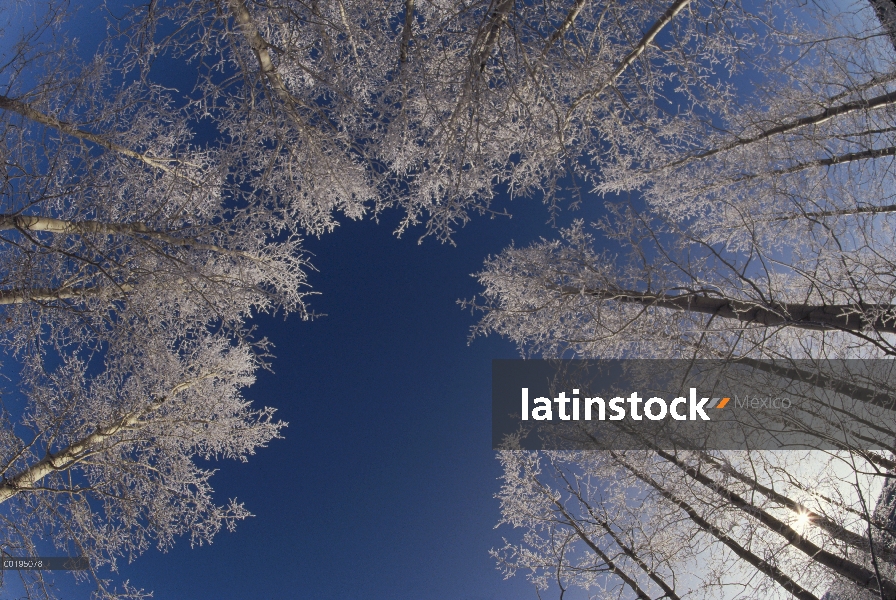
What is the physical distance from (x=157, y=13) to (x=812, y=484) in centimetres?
676

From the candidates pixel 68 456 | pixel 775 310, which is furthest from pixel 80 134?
pixel 775 310

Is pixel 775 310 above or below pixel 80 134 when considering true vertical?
below

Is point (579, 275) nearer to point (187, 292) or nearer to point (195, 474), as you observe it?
point (187, 292)

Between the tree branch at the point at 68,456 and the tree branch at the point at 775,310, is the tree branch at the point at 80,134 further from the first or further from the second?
the tree branch at the point at 775,310

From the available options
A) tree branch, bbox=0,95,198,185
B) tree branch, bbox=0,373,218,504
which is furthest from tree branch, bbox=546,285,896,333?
tree branch, bbox=0,373,218,504

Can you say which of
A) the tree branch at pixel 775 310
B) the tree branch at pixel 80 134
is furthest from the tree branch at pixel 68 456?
the tree branch at pixel 775 310

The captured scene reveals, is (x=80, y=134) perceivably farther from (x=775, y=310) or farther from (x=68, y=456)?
(x=775, y=310)

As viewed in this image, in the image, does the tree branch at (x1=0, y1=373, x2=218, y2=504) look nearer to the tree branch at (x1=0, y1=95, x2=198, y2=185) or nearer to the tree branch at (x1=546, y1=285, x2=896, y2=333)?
the tree branch at (x1=0, y1=95, x2=198, y2=185)

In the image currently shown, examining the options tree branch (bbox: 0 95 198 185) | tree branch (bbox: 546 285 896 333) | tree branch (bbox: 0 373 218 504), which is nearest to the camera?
tree branch (bbox: 546 285 896 333)

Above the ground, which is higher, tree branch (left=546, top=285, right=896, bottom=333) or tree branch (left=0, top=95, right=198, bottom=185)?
tree branch (left=0, top=95, right=198, bottom=185)

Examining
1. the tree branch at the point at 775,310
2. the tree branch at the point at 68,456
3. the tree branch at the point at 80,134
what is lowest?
the tree branch at the point at 68,456

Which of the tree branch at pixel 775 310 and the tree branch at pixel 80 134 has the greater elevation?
the tree branch at pixel 80 134

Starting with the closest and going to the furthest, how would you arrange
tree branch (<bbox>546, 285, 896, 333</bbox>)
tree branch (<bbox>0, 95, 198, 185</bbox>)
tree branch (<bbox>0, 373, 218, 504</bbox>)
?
tree branch (<bbox>546, 285, 896, 333</bbox>), tree branch (<bbox>0, 95, 198, 185</bbox>), tree branch (<bbox>0, 373, 218, 504</bbox>)

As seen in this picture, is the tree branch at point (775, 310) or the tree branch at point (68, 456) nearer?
the tree branch at point (775, 310)
